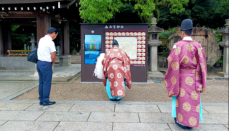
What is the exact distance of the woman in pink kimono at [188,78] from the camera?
3029mm

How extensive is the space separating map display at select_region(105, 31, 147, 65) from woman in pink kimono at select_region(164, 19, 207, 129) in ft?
13.5

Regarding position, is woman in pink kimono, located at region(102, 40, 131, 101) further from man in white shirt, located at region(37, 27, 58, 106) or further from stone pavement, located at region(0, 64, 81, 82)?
stone pavement, located at region(0, 64, 81, 82)

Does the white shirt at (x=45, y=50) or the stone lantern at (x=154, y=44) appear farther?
the stone lantern at (x=154, y=44)

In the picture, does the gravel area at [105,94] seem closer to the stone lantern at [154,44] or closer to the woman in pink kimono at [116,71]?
the woman in pink kimono at [116,71]

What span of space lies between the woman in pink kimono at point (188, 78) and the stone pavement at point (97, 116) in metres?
0.35

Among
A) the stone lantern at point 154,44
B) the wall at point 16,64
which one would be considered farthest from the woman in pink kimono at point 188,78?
the wall at point 16,64

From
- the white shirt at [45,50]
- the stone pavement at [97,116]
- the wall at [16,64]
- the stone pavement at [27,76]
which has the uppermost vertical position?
the white shirt at [45,50]

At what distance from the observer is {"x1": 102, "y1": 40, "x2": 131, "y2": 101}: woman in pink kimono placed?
4.67m

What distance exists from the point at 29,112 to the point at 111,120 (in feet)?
→ 5.47

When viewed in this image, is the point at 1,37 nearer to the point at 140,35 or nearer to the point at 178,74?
the point at 140,35

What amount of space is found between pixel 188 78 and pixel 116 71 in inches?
76.2

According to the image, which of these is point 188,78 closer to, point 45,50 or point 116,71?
point 116,71

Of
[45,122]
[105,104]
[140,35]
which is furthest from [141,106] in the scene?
[140,35]

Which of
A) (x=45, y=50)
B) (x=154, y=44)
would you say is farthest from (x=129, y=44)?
(x=45, y=50)
